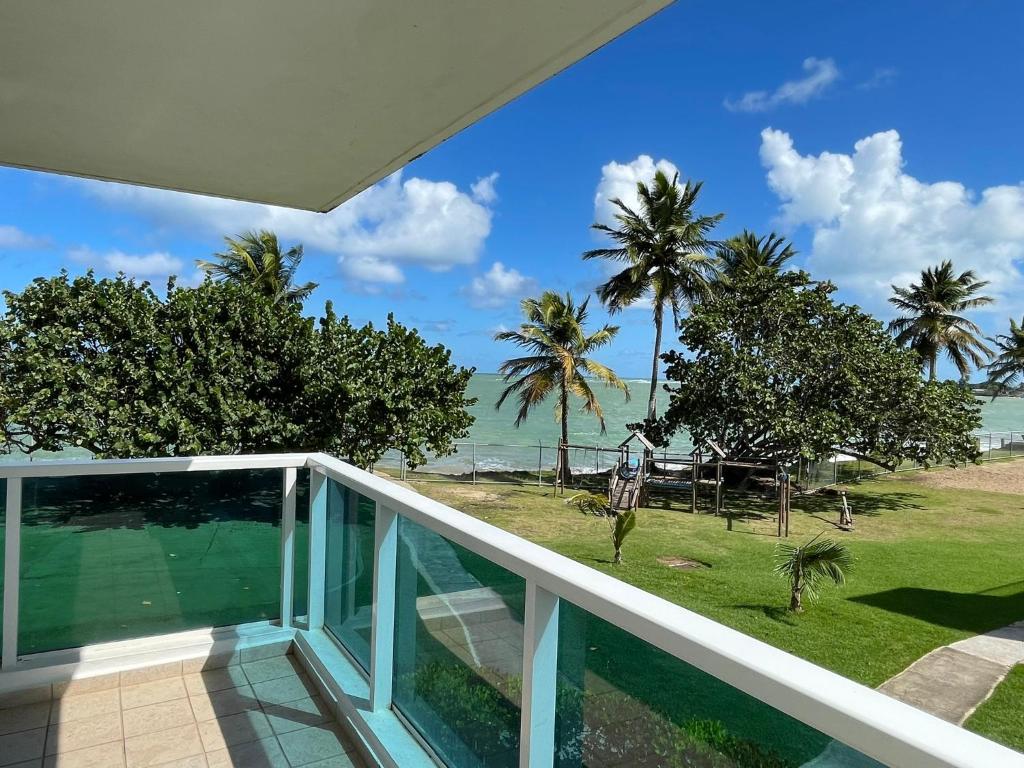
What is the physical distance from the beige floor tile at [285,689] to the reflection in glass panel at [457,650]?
0.67 meters

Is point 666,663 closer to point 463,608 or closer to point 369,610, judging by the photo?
point 463,608

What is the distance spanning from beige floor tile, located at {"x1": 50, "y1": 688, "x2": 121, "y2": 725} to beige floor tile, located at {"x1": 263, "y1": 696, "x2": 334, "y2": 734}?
0.58 m

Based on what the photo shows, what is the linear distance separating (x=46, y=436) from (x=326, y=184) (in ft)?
27.9

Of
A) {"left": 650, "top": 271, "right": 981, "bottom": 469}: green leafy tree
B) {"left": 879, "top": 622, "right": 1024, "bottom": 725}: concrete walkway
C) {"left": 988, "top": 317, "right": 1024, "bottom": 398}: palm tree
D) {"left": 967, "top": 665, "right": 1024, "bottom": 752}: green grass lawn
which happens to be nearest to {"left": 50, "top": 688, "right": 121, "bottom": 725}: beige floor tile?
{"left": 967, "top": 665, "right": 1024, "bottom": 752}: green grass lawn

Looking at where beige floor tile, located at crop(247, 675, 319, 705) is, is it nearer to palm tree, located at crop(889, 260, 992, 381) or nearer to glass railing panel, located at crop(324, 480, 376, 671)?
glass railing panel, located at crop(324, 480, 376, 671)

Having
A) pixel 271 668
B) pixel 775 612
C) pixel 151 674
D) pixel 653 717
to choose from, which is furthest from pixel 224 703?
pixel 775 612

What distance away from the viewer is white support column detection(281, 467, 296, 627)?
2938 millimetres

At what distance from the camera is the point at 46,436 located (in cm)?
859

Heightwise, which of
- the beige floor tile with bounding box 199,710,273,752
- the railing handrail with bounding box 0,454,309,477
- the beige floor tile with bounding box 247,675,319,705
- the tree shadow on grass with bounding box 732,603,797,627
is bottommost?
the tree shadow on grass with bounding box 732,603,797,627

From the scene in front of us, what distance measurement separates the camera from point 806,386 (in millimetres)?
16047

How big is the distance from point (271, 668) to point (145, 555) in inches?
28.2

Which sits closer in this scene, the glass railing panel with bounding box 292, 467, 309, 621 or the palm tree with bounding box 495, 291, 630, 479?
the glass railing panel with bounding box 292, 467, 309, 621

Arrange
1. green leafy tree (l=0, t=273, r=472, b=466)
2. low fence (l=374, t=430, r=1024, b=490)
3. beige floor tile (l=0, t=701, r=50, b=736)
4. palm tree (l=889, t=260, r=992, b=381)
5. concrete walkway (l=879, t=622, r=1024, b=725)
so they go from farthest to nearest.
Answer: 1. palm tree (l=889, t=260, r=992, b=381)
2. low fence (l=374, t=430, r=1024, b=490)
3. green leafy tree (l=0, t=273, r=472, b=466)
4. concrete walkway (l=879, t=622, r=1024, b=725)
5. beige floor tile (l=0, t=701, r=50, b=736)

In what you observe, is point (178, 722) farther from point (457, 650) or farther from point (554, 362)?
point (554, 362)
